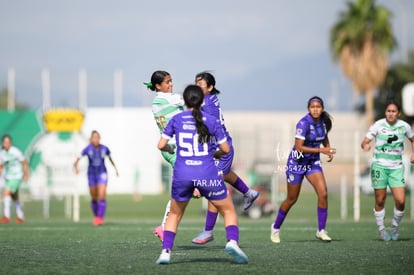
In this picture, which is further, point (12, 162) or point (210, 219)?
point (12, 162)

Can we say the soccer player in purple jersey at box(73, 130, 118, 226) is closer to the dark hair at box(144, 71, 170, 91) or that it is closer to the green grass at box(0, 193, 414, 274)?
the green grass at box(0, 193, 414, 274)

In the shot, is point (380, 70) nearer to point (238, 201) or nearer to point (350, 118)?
point (350, 118)

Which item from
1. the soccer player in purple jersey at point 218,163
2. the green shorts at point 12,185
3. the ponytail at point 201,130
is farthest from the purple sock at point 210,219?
the green shorts at point 12,185

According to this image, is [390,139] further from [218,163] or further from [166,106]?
[166,106]

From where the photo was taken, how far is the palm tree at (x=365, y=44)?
58.5m

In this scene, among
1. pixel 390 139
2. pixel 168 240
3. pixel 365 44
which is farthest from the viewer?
pixel 365 44

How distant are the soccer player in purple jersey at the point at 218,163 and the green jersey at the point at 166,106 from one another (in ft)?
1.25

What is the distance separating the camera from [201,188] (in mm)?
10883

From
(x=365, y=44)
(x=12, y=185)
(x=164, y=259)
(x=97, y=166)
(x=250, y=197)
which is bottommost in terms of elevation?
(x=164, y=259)

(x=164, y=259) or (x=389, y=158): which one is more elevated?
(x=389, y=158)

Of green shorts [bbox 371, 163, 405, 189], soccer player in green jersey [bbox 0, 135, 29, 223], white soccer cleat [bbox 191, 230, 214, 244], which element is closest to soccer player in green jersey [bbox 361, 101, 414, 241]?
green shorts [bbox 371, 163, 405, 189]

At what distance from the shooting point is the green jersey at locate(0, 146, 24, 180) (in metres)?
25.7

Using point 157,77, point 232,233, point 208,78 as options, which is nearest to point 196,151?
point 232,233

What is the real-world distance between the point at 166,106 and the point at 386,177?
15.0ft
